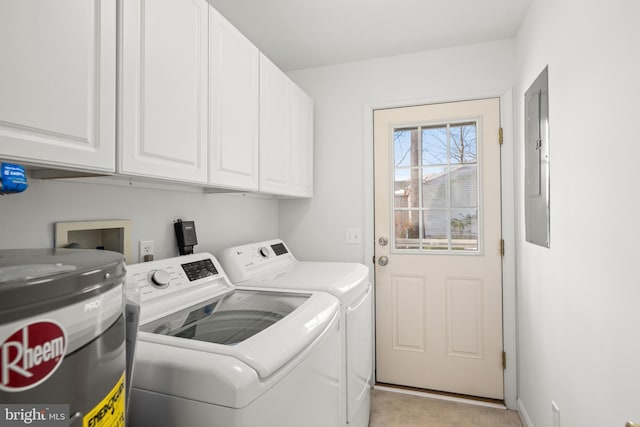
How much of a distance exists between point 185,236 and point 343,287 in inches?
32.5

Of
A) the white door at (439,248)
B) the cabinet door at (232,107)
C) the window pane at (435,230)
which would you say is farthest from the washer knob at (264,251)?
the window pane at (435,230)

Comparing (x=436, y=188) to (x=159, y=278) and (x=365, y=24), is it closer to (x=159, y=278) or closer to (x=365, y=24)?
(x=365, y=24)

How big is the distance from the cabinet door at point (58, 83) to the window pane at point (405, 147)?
1.98 m

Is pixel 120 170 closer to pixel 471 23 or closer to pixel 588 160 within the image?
pixel 588 160

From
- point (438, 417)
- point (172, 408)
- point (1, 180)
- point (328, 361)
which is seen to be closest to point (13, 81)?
point (1, 180)

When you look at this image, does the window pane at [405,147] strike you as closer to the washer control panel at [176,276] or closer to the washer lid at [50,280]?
the washer control panel at [176,276]

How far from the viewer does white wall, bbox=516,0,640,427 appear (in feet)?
3.14

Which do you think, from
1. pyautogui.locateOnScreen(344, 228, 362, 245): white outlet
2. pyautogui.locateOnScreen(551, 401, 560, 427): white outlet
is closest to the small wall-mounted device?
pyautogui.locateOnScreen(344, 228, 362, 245): white outlet

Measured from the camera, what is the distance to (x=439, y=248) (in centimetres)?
244

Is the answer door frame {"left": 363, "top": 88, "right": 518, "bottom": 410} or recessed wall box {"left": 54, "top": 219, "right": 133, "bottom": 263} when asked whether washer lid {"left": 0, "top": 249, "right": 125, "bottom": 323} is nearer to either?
recessed wall box {"left": 54, "top": 219, "right": 133, "bottom": 263}

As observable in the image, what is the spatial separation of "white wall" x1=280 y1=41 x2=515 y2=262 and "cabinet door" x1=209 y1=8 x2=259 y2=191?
0.97 meters

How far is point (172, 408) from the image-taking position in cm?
79

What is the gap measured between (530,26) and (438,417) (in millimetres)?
2415

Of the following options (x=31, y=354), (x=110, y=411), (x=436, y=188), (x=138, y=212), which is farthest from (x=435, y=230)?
(x=31, y=354)
